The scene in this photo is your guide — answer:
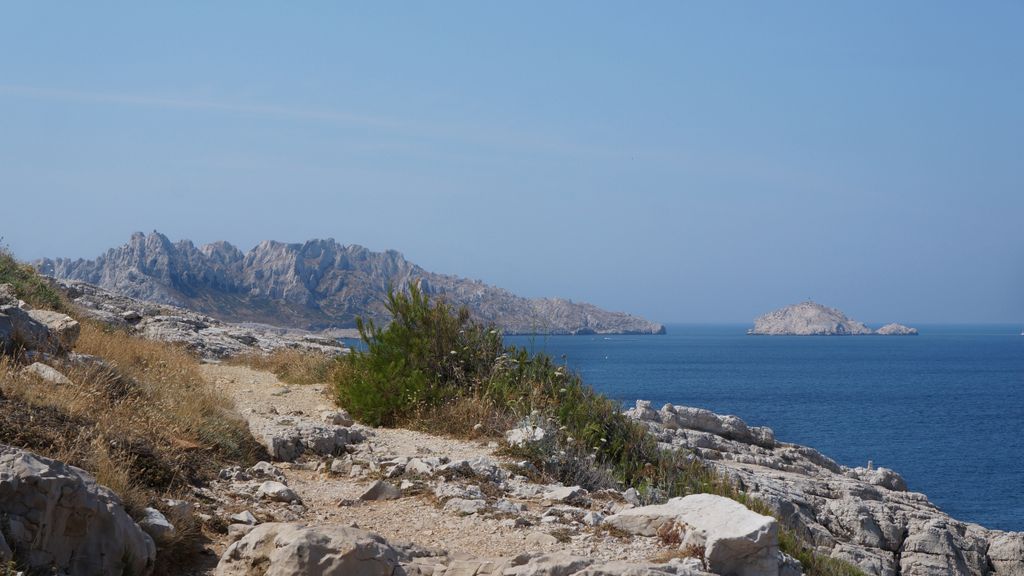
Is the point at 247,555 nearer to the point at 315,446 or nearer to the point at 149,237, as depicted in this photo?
the point at 315,446

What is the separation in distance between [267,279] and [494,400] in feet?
387

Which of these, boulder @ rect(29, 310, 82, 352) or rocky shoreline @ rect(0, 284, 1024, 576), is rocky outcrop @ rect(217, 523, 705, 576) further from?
boulder @ rect(29, 310, 82, 352)

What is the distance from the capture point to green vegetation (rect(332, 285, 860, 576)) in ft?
33.7

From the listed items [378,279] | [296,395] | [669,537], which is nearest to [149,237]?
[378,279]

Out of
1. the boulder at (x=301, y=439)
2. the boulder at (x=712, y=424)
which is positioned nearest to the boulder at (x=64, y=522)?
the boulder at (x=301, y=439)

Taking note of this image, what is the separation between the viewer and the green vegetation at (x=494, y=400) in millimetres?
10258

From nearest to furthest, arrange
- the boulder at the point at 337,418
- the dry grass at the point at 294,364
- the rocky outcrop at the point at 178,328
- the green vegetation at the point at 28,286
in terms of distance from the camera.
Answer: the boulder at the point at 337,418 < the dry grass at the point at 294,364 < the green vegetation at the point at 28,286 < the rocky outcrop at the point at 178,328

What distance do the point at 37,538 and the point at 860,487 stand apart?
44.5 feet

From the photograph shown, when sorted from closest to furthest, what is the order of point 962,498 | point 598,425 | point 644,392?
1. point 598,425
2. point 962,498
3. point 644,392

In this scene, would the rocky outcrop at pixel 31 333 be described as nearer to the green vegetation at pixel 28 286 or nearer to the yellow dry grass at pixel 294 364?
the yellow dry grass at pixel 294 364

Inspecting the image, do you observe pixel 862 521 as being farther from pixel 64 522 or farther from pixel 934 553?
pixel 64 522

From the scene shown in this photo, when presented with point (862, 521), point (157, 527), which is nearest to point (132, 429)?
point (157, 527)

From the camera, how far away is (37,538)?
4957 millimetres

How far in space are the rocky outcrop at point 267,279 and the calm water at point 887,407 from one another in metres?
21.4
